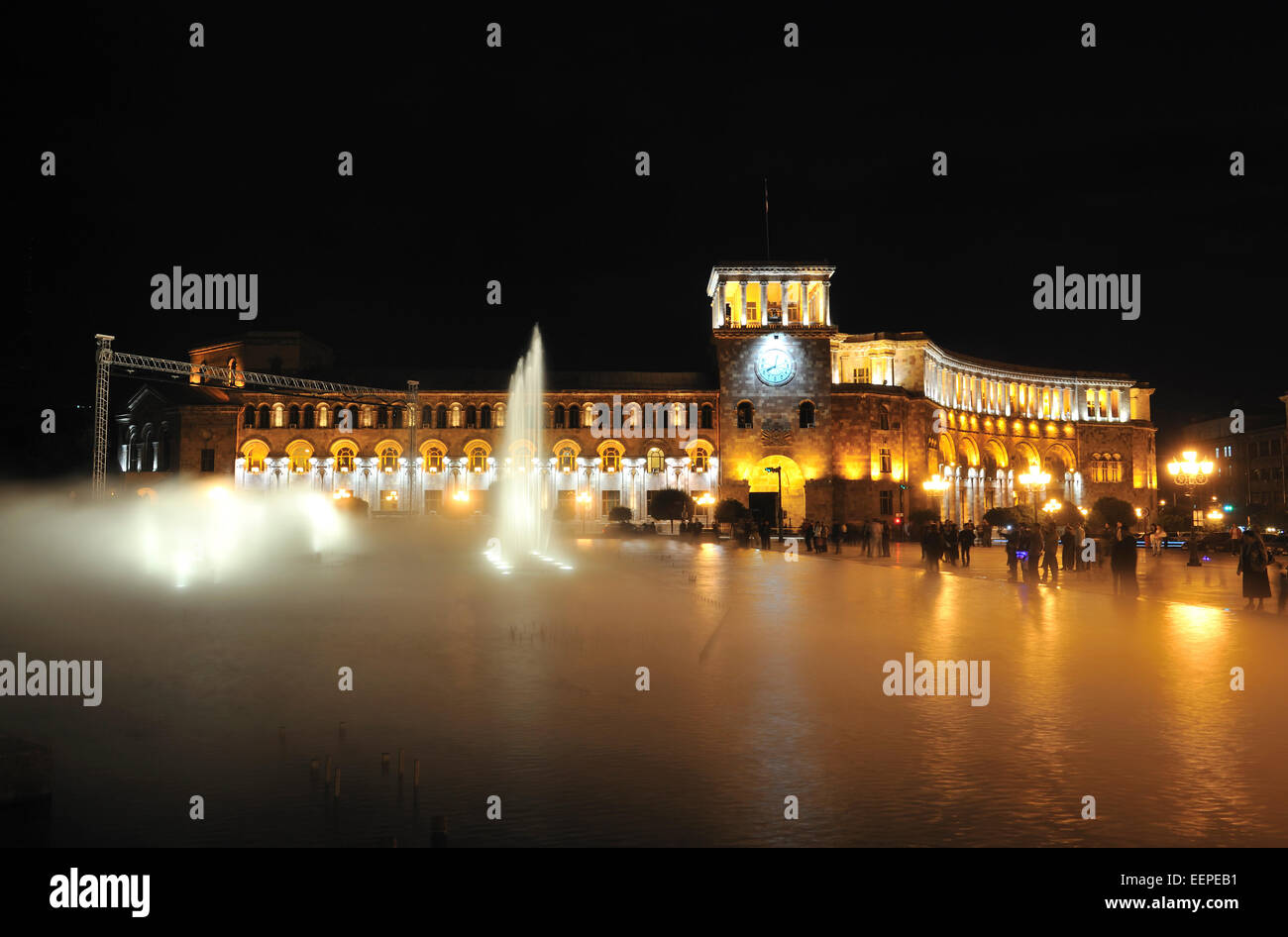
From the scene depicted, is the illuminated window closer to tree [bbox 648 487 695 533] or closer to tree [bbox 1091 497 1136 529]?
tree [bbox 648 487 695 533]

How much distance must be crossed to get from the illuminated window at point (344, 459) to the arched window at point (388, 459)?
180 cm

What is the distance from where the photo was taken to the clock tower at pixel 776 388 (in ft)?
215

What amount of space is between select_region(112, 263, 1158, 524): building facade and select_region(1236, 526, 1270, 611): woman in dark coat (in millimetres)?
46204

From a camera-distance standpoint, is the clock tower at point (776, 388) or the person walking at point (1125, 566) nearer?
the person walking at point (1125, 566)

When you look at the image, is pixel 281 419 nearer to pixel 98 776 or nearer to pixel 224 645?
pixel 224 645

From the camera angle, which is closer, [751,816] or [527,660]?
[751,816]

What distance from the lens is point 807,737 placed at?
331 inches

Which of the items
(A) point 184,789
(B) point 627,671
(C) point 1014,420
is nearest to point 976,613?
(B) point 627,671

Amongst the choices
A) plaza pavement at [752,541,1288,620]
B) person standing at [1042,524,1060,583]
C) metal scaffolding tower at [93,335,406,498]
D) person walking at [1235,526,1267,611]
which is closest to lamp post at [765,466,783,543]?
plaza pavement at [752,541,1288,620]

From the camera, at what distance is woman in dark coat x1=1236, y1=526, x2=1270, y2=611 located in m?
17.5

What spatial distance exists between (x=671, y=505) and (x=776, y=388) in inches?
461

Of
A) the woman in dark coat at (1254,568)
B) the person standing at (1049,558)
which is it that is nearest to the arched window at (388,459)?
the person standing at (1049,558)

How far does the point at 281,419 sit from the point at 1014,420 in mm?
57554

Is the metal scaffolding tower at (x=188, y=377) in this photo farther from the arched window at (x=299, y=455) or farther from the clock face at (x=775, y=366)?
the clock face at (x=775, y=366)
